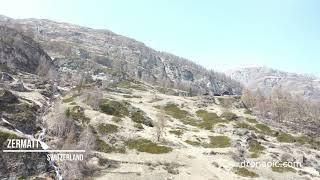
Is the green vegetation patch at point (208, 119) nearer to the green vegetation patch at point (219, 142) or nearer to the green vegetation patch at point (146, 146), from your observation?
the green vegetation patch at point (219, 142)

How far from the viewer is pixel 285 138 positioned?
154m

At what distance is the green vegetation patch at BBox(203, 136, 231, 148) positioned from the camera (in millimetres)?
134125

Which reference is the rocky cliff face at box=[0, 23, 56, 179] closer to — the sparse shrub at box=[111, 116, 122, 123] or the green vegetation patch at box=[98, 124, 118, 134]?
the green vegetation patch at box=[98, 124, 118, 134]

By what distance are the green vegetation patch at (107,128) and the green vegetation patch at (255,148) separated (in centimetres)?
4710

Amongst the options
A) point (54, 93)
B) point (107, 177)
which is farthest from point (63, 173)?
point (54, 93)

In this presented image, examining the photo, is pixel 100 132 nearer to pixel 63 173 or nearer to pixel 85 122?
pixel 85 122

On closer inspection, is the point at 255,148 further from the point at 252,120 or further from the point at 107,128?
the point at 107,128

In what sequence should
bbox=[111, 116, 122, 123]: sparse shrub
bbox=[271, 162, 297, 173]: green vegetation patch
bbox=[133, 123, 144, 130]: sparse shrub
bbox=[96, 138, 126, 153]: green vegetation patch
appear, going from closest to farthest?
bbox=[271, 162, 297, 173]: green vegetation patch < bbox=[96, 138, 126, 153]: green vegetation patch < bbox=[111, 116, 122, 123]: sparse shrub < bbox=[133, 123, 144, 130]: sparse shrub

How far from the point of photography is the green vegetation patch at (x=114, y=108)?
156 meters

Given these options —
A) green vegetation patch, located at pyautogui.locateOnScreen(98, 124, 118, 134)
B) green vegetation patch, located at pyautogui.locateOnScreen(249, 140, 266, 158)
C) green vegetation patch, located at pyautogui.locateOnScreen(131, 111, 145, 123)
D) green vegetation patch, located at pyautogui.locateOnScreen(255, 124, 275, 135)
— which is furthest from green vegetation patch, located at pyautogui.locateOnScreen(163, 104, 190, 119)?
green vegetation patch, located at pyautogui.locateOnScreen(98, 124, 118, 134)

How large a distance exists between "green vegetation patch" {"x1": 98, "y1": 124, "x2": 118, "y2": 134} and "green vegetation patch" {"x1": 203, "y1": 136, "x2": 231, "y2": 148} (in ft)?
106

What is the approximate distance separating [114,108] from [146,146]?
43.4m

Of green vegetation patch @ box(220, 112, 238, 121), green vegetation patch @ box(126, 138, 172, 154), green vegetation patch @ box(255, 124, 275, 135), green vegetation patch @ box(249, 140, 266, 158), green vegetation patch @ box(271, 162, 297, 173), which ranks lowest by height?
green vegetation patch @ box(271, 162, 297, 173)

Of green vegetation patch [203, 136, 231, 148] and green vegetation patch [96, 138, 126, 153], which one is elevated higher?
green vegetation patch [203, 136, 231, 148]
